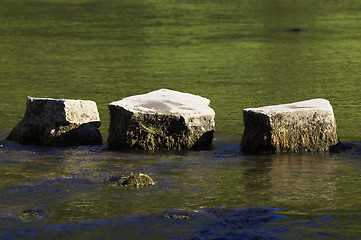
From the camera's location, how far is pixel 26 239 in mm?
6715

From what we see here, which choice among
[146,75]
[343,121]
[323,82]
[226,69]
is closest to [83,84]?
[146,75]

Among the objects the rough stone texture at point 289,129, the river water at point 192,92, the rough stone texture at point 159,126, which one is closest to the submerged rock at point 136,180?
the river water at point 192,92

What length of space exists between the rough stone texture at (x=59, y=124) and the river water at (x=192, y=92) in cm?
27

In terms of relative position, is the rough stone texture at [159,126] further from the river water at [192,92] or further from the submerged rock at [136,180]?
the submerged rock at [136,180]

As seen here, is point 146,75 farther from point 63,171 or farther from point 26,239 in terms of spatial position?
point 26,239

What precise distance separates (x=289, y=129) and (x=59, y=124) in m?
3.22

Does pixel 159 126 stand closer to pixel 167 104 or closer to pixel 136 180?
pixel 167 104

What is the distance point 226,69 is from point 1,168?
421 inches

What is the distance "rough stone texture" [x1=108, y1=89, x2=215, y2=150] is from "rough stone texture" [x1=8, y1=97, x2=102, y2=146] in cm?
49

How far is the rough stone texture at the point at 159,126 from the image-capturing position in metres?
10.2

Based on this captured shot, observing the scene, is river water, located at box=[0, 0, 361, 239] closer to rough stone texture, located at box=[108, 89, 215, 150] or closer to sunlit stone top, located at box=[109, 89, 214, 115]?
rough stone texture, located at box=[108, 89, 215, 150]

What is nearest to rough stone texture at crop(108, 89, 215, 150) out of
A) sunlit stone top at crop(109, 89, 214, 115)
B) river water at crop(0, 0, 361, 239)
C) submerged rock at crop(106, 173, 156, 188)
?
sunlit stone top at crop(109, 89, 214, 115)

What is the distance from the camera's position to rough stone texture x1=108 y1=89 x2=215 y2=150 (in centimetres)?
1016

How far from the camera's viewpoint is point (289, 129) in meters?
10.0
